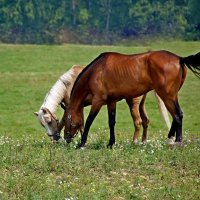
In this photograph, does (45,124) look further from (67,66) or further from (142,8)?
(142,8)

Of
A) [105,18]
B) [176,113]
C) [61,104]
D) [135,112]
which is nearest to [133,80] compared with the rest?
[176,113]

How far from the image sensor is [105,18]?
64.3m

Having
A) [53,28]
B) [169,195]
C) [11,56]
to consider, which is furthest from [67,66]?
[169,195]

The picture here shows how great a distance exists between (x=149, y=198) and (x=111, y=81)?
3983 mm

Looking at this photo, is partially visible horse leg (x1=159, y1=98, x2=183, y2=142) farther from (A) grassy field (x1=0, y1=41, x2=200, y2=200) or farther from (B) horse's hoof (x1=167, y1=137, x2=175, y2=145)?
(A) grassy field (x1=0, y1=41, x2=200, y2=200)

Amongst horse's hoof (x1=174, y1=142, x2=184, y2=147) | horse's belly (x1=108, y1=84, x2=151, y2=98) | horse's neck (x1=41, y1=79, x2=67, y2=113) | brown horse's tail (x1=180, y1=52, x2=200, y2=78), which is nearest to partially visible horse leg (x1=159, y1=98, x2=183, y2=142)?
horse's hoof (x1=174, y1=142, x2=184, y2=147)

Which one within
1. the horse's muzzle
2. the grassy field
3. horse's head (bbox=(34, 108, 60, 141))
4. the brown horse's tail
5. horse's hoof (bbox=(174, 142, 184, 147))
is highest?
the brown horse's tail

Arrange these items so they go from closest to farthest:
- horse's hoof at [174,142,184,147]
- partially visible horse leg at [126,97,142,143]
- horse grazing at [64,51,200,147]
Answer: horse's hoof at [174,142,184,147] < horse grazing at [64,51,200,147] < partially visible horse leg at [126,97,142,143]

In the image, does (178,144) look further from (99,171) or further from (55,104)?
(55,104)

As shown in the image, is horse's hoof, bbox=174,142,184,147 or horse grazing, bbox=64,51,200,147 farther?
horse grazing, bbox=64,51,200,147

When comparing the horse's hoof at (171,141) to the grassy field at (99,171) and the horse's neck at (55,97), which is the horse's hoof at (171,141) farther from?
the horse's neck at (55,97)

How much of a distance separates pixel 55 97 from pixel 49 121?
574 mm

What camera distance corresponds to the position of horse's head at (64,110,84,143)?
12.8 metres

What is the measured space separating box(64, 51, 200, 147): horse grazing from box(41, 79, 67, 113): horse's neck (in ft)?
3.58
